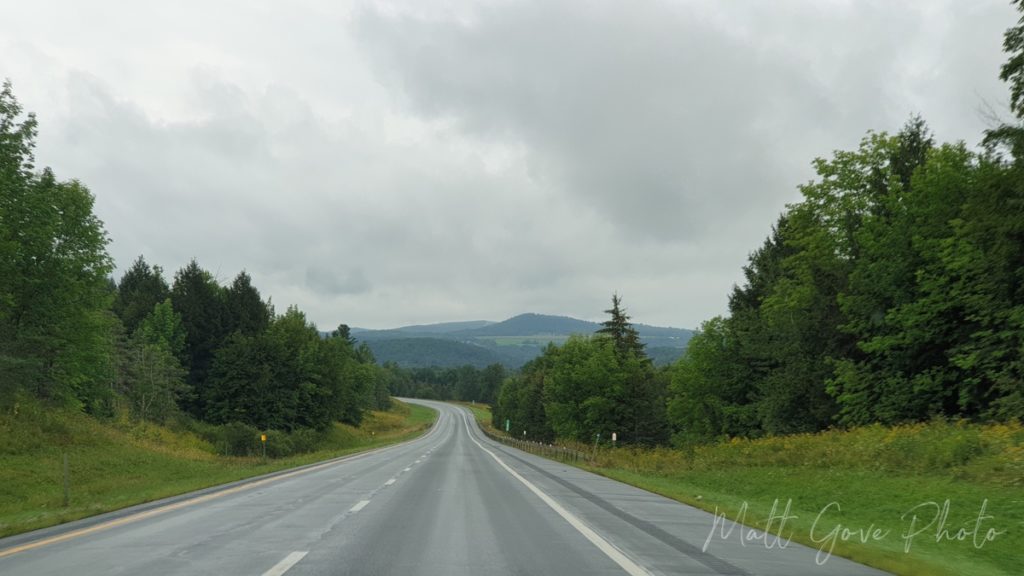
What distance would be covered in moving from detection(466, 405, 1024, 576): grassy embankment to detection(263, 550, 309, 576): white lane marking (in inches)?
203

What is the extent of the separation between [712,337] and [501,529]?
1819 inches

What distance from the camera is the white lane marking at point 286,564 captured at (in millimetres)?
6980

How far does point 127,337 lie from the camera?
8062 cm

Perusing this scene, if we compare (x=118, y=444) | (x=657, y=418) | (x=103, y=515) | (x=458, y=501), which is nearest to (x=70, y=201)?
(x=118, y=444)

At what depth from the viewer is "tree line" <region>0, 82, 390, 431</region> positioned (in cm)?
3612

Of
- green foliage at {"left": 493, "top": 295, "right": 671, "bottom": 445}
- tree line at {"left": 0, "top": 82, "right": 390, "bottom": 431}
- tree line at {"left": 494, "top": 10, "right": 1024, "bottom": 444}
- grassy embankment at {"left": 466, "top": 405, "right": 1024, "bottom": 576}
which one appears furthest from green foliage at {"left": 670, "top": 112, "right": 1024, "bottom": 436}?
tree line at {"left": 0, "top": 82, "right": 390, "bottom": 431}

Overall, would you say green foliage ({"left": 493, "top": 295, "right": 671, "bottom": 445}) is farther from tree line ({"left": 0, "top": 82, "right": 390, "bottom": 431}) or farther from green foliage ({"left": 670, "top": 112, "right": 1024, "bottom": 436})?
tree line ({"left": 0, "top": 82, "right": 390, "bottom": 431})

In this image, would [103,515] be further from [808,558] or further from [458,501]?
[808,558]

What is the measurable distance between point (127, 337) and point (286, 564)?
3325 inches

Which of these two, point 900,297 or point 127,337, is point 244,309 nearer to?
point 127,337

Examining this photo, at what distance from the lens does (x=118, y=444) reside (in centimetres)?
3338

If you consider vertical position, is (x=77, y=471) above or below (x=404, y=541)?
below

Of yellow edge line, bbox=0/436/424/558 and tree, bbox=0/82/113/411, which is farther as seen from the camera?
tree, bbox=0/82/113/411

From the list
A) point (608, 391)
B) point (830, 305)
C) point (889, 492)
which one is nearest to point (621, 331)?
point (608, 391)
